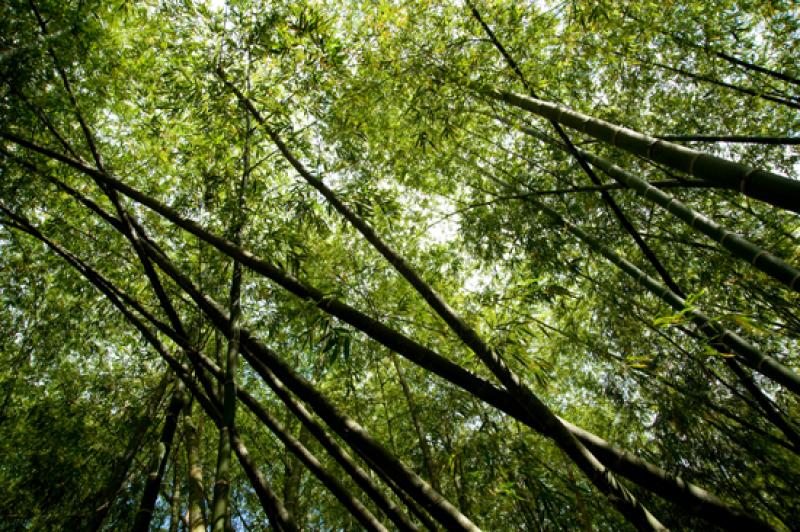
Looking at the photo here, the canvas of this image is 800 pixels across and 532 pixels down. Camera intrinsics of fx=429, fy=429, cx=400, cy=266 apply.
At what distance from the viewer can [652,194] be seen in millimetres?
2373

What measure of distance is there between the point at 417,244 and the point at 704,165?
363 centimetres

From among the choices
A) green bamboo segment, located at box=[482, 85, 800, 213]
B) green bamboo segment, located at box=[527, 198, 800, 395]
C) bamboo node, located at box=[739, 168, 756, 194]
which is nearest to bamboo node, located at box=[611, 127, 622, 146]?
green bamboo segment, located at box=[482, 85, 800, 213]

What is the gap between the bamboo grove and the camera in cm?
223

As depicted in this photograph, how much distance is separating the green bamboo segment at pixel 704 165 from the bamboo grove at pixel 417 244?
0.05 feet

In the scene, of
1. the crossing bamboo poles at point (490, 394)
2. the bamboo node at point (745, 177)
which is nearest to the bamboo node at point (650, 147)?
the bamboo node at point (745, 177)

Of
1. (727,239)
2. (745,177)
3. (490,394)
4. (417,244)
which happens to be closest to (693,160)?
(745,177)

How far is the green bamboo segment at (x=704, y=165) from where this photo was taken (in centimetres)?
143

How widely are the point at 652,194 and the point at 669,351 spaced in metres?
1.56

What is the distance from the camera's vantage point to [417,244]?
515 cm

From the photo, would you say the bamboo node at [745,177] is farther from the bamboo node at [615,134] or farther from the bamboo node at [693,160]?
the bamboo node at [615,134]

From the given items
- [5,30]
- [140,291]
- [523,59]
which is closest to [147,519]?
[140,291]

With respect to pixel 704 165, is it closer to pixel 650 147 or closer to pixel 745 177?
pixel 745 177

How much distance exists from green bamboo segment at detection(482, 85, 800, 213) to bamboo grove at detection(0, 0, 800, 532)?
0.05 feet

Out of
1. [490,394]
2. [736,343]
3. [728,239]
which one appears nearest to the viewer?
[490,394]
